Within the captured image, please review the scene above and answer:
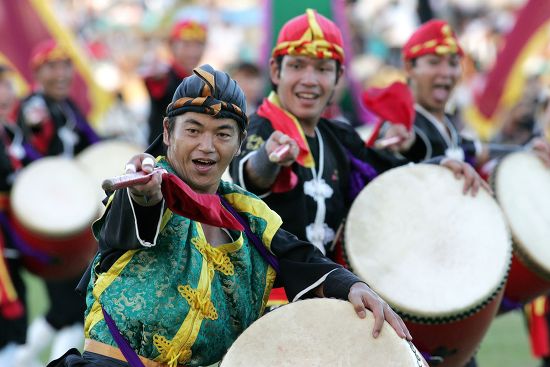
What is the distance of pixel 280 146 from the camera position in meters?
4.08

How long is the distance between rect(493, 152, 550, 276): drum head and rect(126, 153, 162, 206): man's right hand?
2244 mm

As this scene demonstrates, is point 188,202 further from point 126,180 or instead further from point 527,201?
point 527,201

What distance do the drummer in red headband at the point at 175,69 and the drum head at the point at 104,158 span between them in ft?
1.09

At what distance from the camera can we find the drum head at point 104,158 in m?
7.67

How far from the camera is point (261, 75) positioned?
9.88 metres

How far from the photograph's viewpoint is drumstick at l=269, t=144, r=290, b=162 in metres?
4.02

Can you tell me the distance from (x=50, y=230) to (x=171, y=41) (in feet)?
7.49

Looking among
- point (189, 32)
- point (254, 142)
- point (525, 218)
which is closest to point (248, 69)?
point (189, 32)

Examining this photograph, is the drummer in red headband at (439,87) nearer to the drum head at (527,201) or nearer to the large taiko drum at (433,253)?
the drum head at (527,201)

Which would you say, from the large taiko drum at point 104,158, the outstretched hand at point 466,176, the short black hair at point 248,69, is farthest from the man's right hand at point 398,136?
the short black hair at point 248,69

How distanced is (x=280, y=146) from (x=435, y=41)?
1719 millimetres

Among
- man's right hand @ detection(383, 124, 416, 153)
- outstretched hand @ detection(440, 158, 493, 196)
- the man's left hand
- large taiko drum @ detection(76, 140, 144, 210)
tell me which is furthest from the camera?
large taiko drum @ detection(76, 140, 144, 210)

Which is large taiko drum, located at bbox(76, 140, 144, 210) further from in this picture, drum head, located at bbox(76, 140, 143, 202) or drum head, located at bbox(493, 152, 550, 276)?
drum head, located at bbox(493, 152, 550, 276)

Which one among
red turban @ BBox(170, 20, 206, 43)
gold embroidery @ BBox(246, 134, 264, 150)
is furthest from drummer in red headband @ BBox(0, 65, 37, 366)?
gold embroidery @ BBox(246, 134, 264, 150)
